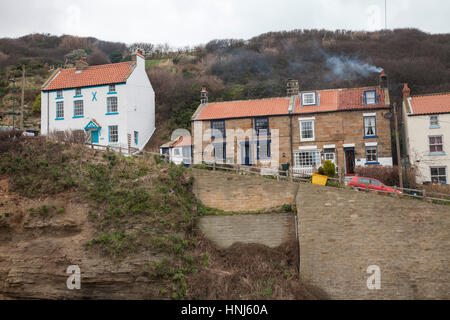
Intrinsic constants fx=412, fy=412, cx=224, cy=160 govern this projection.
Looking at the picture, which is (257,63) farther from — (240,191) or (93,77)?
(240,191)

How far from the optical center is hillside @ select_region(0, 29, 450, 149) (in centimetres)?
4191

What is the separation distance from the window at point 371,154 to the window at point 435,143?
3667mm

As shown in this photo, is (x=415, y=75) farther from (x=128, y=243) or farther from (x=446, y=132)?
(x=128, y=243)

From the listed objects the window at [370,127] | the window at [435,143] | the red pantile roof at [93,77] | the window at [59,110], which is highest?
the red pantile roof at [93,77]

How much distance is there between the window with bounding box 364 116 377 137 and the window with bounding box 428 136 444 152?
143 inches

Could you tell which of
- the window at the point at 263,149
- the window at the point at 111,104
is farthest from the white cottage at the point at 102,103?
the window at the point at 263,149

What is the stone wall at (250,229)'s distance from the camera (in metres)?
20.2

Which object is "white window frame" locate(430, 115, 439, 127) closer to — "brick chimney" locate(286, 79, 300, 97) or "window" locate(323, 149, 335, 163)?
"window" locate(323, 149, 335, 163)

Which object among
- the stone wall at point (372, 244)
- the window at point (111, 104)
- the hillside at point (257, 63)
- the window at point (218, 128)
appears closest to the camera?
the stone wall at point (372, 244)

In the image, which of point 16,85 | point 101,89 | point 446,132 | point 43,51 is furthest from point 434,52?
point 43,51

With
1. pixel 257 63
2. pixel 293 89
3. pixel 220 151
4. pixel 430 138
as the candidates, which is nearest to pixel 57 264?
pixel 220 151

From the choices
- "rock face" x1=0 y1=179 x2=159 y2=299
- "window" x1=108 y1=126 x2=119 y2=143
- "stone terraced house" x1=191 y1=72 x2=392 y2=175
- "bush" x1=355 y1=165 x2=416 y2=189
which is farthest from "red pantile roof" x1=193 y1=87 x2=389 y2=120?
"rock face" x1=0 y1=179 x2=159 y2=299

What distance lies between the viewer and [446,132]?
87.4ft

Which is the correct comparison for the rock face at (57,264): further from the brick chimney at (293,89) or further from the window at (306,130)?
the brick chimney at (293,89)
